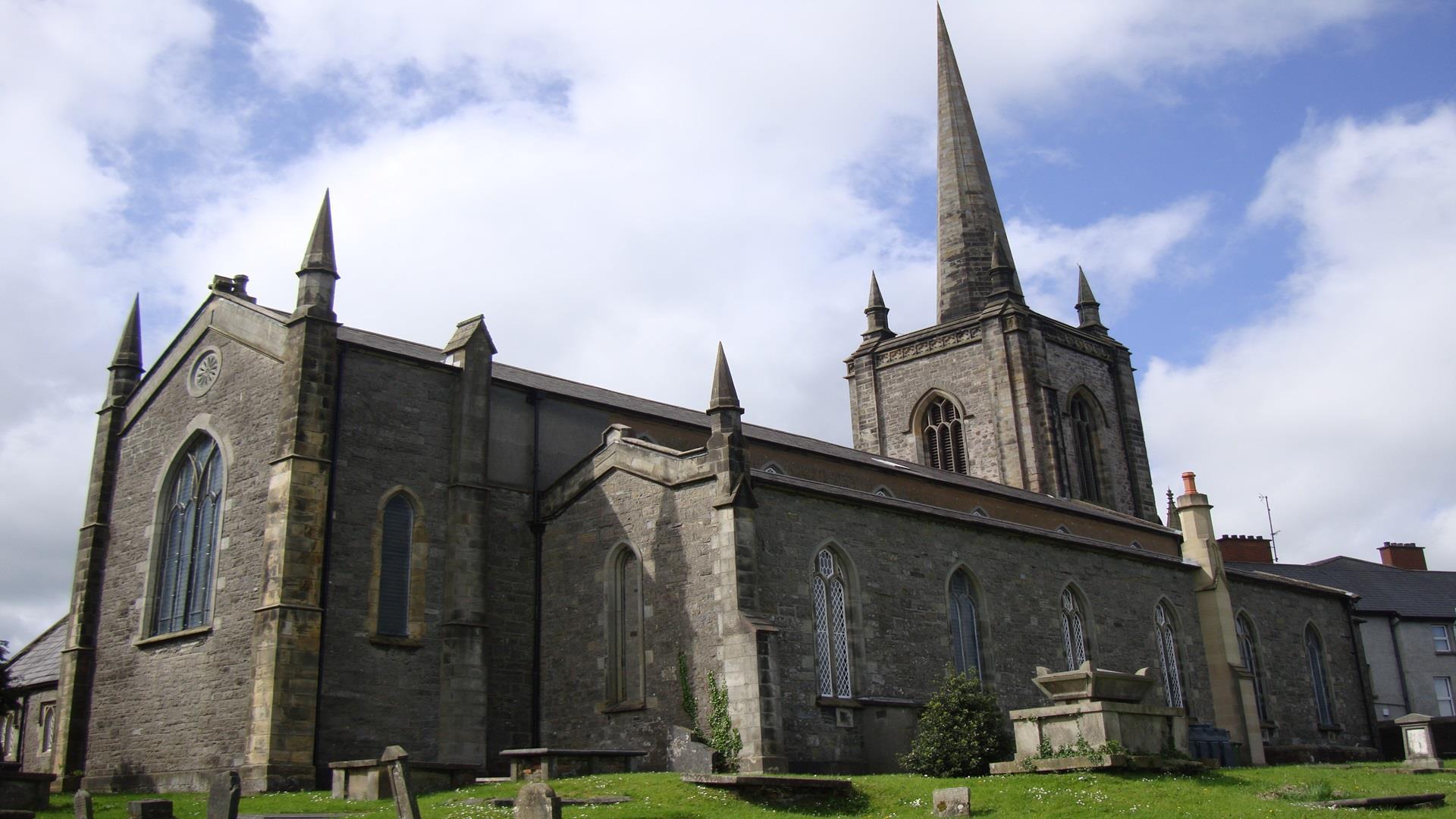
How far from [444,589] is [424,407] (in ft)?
13.1

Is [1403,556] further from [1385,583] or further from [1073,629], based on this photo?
[1073,629]

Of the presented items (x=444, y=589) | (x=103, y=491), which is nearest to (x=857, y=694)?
(x=444, y=589)

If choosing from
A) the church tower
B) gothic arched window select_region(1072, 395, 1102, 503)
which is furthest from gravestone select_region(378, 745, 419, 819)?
gothic arched window select_region(1072, 395, 1102, 503)

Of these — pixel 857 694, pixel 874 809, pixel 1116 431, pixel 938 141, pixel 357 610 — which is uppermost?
pixel 938 141

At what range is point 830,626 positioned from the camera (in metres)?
24.5

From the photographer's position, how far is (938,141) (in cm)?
5616

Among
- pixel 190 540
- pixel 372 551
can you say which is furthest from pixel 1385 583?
pixel 190 540

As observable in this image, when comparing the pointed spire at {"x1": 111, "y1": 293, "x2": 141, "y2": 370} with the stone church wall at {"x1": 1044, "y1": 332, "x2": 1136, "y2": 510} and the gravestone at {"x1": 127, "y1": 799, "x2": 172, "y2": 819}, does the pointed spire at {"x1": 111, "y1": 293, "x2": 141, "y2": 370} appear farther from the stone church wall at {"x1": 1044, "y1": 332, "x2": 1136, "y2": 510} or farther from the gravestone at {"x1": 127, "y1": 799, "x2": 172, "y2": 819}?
the stone church wall at {"x1": 1044, "y1": 332, "x2": 1136, "y2": 510}

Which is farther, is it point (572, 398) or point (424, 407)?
point (572, 398)

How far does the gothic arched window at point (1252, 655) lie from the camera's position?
3538 cm

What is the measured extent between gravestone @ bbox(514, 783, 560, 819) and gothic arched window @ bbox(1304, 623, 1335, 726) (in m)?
31.8

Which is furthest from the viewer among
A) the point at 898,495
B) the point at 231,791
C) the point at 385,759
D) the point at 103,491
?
the point at 898,495

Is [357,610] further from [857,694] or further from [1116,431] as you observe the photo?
[1116,431]

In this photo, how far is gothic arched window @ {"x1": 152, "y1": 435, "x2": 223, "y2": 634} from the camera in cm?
2586
